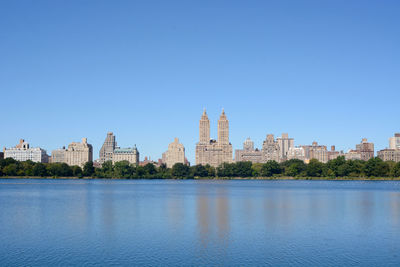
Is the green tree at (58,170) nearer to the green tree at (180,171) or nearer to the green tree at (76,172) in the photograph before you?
the green tree at (76,172)

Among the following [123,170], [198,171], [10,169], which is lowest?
[198,171]

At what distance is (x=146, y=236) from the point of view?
3231cm

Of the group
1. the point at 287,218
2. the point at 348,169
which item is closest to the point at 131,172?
the point at 348,169

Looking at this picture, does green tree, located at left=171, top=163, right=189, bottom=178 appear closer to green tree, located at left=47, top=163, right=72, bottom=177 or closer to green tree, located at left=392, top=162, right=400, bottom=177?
green tree, located at left=47, top=163, right=72, bottom=177

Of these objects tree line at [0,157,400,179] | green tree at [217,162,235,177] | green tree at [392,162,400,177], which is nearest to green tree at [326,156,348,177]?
tree line at [0,157,400,179]

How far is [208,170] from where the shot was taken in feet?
653

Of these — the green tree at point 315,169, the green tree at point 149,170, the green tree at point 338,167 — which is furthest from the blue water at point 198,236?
the green tree at point 149,170

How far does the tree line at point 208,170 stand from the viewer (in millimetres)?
156375

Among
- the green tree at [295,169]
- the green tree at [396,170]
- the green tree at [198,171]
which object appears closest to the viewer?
the green tree at [396,170]

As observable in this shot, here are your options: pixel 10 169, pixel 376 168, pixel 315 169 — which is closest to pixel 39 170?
pixel 10 169

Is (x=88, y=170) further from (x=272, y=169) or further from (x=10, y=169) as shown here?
(x=272, y=169)

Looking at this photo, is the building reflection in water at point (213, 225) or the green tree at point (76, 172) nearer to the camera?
the building reflection in water at point (213, 225)

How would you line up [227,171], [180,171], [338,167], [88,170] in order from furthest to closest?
[227,171] → [180,171] → [88,170] → [338,167]

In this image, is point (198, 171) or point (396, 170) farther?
point (198, 171)
